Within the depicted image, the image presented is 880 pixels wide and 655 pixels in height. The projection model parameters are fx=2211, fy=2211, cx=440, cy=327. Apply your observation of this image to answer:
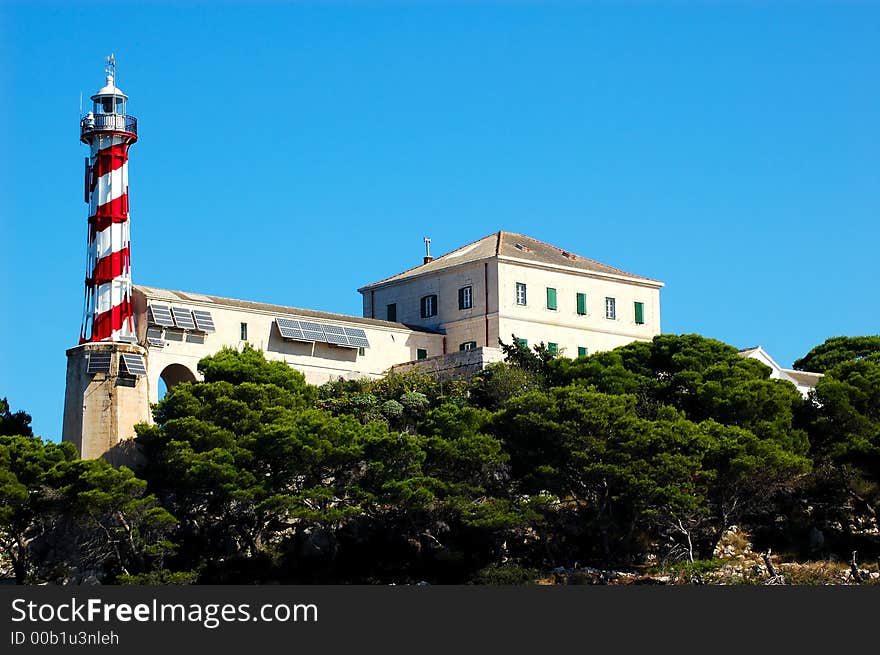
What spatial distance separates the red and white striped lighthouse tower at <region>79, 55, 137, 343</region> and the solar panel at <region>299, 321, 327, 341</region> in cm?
739

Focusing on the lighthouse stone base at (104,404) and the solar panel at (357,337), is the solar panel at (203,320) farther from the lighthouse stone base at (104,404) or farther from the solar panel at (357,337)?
the solar panel at (357,337)

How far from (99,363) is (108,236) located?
14.8ft

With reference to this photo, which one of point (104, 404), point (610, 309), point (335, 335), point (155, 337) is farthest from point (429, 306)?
point (104, 404)

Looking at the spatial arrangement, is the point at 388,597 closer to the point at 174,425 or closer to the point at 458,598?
the point at 458,598

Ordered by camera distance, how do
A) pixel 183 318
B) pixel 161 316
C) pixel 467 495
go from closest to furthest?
1. pixel 467 495
2. pixel 161 316
3. pixel 183 318

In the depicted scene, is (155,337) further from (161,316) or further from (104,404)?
(104,404)

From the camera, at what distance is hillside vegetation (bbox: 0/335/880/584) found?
68.4m

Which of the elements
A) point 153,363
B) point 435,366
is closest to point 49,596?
point 153,363

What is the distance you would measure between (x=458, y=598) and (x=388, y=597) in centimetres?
200

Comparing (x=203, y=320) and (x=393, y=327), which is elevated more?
(x=393, y=327)

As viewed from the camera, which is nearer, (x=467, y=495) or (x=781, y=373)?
(x=467, y=495)

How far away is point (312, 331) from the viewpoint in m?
81.0

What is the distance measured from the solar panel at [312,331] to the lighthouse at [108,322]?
663cm

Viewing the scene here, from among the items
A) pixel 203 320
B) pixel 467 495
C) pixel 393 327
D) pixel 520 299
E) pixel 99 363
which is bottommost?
pixel 467 495
